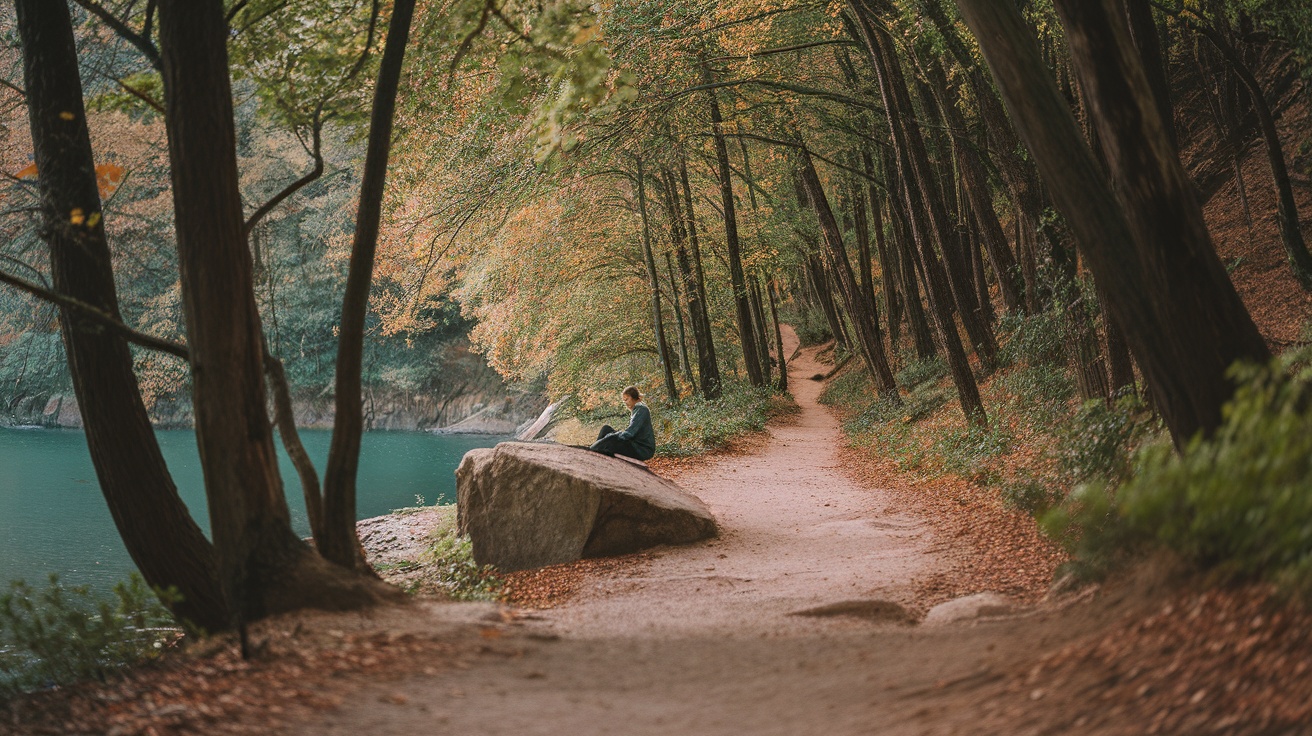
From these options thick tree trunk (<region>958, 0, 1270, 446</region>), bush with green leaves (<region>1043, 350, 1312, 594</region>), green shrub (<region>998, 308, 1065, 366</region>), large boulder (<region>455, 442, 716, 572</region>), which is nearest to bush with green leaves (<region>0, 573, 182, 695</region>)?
large boulder (<region>455, 442, 716, 572</region>)

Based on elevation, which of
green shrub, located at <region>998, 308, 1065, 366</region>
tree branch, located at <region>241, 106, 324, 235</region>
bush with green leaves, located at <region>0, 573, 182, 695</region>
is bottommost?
bush with green leaves, located at <region>0, 573, 182, 695</region>

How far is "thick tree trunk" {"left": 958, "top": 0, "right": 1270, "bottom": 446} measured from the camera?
4.56m

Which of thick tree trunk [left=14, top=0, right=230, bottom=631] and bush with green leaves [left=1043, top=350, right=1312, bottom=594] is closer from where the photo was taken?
bush with green leaves [left=1043, top=350, right=1312, bottom=594]

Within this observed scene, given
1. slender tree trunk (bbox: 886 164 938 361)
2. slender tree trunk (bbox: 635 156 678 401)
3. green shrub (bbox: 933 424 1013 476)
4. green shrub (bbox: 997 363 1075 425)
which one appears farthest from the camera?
slender tree trunk (bbox: 635 156 678 401)

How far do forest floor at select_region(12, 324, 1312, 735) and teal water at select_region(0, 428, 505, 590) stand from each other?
10285mm

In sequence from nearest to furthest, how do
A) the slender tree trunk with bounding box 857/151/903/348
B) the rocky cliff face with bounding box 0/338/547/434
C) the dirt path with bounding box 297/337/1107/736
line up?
1. the dirt path with bounding box 297/337/1107/736
2. the slender tree trunk with bounding box 857/151/903/348
3. the rocky cliff face with bounding box 0/338/547/434

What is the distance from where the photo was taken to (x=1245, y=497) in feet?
9.81

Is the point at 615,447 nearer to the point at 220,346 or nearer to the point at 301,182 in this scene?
the point at 301,182

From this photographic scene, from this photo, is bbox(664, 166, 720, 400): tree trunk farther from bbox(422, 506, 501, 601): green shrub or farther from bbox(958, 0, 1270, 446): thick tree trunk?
bbox(958, 0, 1270, 446): thick tree trunk

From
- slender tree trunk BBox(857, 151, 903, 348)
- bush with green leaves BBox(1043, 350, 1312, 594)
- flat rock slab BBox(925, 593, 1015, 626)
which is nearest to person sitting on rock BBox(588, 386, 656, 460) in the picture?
flat rock slab BBox(925, 593, 1015, 626)

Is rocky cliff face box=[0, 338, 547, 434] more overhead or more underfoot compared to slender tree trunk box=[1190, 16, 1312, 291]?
more underfoot

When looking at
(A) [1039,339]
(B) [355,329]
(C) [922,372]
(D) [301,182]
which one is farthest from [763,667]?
(C) [922,372]

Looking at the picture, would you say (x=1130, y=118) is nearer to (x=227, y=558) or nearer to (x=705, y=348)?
(x=227, y=558)

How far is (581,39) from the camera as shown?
6855 millimetres
